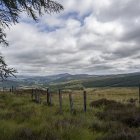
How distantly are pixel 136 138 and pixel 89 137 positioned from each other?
1.57m

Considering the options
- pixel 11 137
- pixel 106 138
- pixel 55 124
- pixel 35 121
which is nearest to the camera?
pixel 11 137

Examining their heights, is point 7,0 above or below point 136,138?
above

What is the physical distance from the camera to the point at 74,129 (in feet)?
34.6

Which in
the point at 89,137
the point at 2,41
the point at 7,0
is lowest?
the point at 89,137

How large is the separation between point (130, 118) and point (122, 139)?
16.4 ft

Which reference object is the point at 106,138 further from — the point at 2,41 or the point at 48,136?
the point at 2,41

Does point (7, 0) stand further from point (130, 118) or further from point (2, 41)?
point (130, 118)

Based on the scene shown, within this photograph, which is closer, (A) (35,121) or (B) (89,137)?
(B) (89,137)

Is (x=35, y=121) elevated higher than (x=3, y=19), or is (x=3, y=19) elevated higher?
(x=3, y=19)

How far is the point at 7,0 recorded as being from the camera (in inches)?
411

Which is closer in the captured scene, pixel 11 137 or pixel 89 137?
pixel 11 137

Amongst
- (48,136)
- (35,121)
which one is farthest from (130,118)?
(48,136)

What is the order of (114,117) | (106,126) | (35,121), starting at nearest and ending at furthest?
(106,126) < (35,121) < (114,117)

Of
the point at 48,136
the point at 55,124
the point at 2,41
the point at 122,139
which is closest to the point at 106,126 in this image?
the point at 55,124
